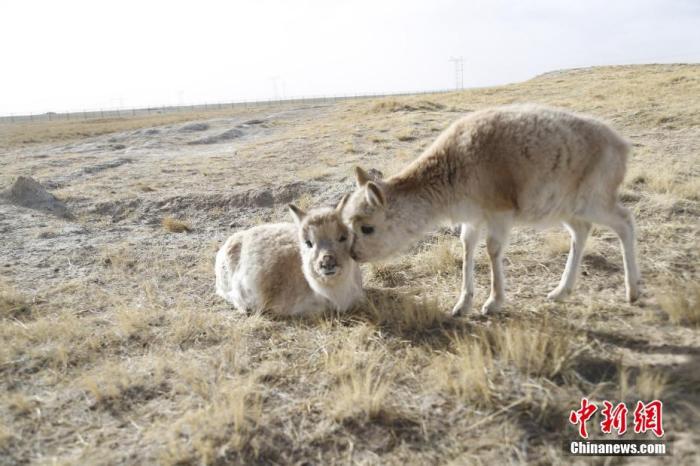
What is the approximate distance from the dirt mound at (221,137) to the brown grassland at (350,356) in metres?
19.4

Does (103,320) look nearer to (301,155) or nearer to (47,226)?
(47,226)

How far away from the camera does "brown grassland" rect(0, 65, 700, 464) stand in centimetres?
354

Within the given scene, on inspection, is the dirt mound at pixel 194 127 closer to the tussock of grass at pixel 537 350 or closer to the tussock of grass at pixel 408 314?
the tussock of grass at pixel 408 314

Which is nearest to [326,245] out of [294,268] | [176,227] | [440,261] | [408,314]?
[294,268]

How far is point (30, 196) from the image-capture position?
12.4 meters

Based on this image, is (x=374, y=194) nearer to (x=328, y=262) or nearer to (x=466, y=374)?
(x=328, y=262)

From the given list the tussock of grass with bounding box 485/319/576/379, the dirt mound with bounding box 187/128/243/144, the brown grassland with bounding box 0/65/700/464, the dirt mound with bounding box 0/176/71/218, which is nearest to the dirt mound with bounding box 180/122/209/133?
the dirt mound with bounding box 187/128/243/144

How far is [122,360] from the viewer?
5027 mm

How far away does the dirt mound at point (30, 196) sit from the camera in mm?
12094

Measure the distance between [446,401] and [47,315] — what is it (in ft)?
16.7
